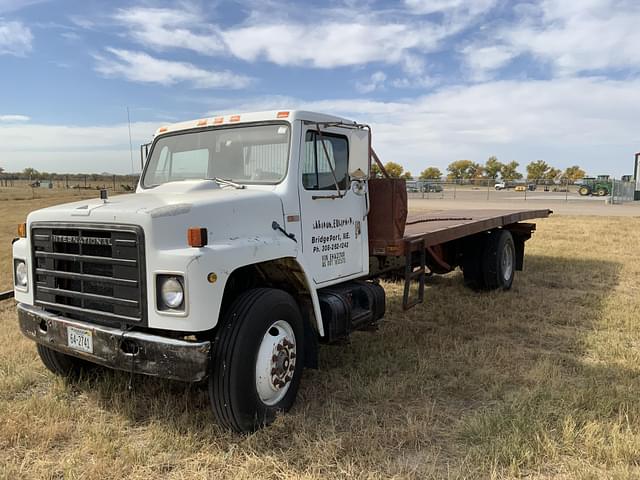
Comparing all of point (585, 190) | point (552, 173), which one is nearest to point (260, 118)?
point (585, 190)

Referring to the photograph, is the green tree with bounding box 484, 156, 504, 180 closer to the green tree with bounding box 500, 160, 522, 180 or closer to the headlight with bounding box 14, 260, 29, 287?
the green tree with bounding box 500, 160, 522, 180

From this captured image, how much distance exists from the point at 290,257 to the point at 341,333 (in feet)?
2.90

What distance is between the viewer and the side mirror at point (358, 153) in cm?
414

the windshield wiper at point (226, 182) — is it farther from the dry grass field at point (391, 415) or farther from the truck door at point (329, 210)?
the dry grass field at point (391, 415)

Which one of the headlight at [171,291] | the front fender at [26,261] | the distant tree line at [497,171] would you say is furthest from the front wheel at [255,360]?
the distant tree line at [497,171]

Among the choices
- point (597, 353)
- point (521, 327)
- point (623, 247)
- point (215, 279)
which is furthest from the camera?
point (623, 247)

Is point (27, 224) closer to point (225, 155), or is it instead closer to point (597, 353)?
point (225, 155)

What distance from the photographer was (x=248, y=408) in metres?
3.43

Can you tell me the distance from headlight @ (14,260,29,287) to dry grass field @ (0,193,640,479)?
0.88 metres

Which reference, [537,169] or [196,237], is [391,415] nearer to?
[196,237]

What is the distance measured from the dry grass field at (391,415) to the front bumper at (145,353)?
557mm

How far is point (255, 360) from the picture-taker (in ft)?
11.3

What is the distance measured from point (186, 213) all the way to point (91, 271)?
0.81 metres

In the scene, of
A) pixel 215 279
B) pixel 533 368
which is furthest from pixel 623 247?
pixel 215 279
